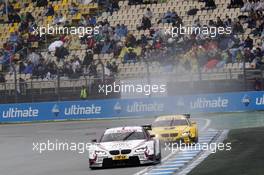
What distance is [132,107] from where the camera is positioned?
43.8 m

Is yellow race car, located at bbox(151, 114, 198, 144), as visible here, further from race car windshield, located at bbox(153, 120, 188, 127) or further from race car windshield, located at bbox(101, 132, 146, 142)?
race car windshield, located at bbox(101, 132, 146, 142)

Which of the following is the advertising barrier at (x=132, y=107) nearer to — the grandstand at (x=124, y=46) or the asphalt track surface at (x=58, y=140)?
the grandstand at (x=124, y=46)

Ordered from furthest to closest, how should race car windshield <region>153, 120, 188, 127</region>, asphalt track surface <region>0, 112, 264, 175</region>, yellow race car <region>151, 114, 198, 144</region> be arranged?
1. race car windshield <region>153, 120, 188, 127</region>
2. yellow race car <region>151, 114, 198, 144</region>
3. asphalt track surface <region>0, 112, 264, 175</region>

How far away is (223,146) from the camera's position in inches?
926

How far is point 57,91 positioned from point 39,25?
7.49 meters

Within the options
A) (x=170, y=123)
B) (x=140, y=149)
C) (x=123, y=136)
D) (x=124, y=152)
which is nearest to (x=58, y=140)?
(x=170, y=123)

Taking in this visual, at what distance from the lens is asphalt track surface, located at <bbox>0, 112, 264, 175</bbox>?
19220mm

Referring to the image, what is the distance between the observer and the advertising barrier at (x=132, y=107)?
42438mm

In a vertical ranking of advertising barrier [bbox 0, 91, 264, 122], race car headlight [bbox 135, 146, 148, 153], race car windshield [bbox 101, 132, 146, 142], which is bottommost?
advertising barrier [bbox 0, 91, 264, 122]

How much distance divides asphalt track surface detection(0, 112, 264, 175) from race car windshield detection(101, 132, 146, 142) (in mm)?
904

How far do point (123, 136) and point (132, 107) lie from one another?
23892mm

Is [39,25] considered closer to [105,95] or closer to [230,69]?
[105,95]

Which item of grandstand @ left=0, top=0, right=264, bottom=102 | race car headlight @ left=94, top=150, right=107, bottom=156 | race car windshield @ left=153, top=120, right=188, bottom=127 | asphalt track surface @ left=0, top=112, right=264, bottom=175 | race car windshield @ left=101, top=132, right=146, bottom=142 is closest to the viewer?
race car headlight @ left=94, top=150, right=107, bottom=156

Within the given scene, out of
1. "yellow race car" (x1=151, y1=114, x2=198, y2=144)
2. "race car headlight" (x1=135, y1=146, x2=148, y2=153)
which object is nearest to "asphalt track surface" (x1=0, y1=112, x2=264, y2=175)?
"race car headlight" (x1=135, y1=146, x2=148, y2=153)
